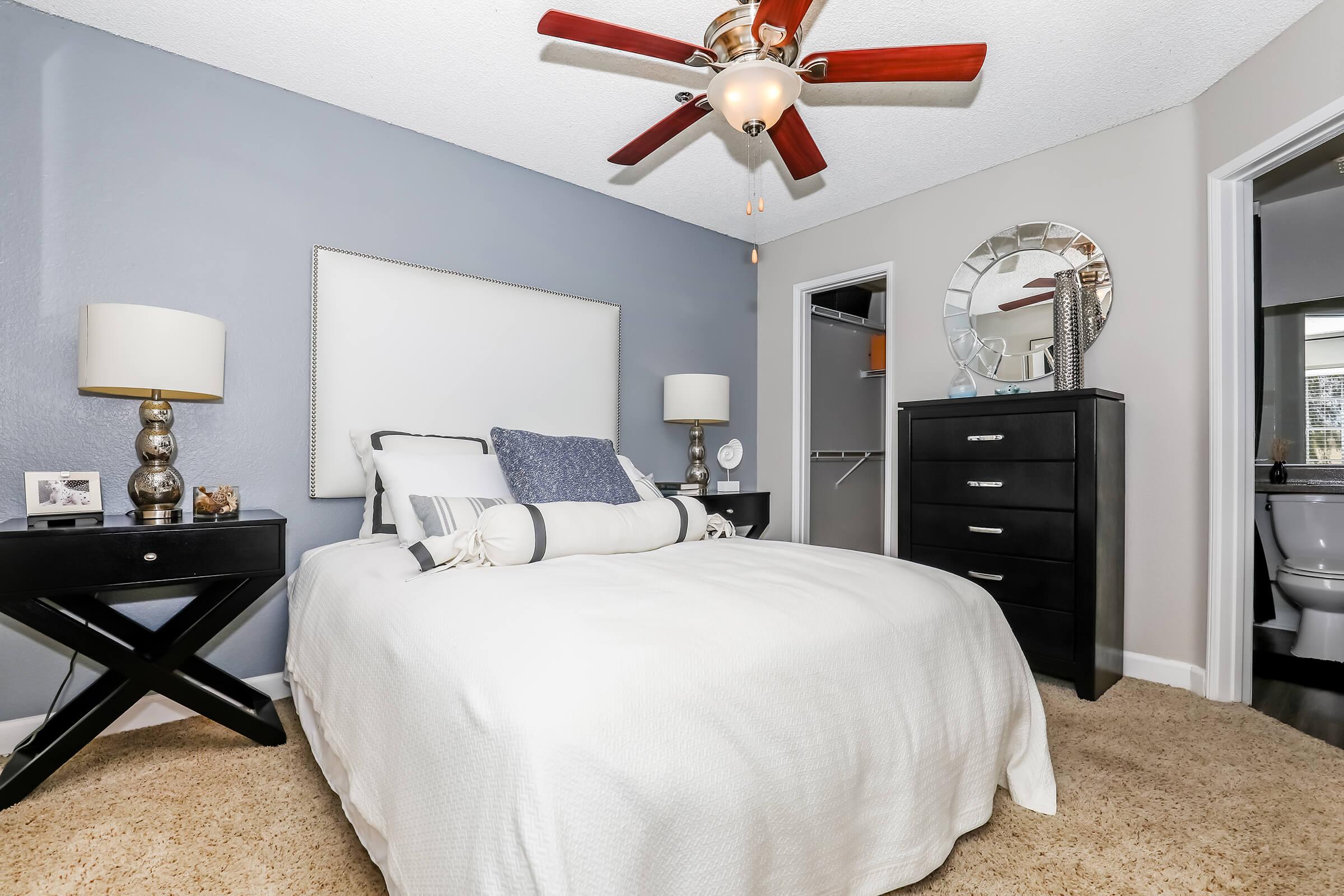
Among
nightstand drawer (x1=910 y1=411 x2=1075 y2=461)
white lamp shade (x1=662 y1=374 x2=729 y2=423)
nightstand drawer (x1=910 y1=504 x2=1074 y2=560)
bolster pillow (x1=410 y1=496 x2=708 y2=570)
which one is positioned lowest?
nightstand drawer (x1=910 y1=504 x2=1074 y2=560)

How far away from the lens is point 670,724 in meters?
1.02

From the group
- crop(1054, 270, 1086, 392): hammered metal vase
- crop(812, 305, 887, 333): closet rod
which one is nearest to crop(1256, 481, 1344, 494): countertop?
crop(1054, 270, 1086, 392): hammered metal vase

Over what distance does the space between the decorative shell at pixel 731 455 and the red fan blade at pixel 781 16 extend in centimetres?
248

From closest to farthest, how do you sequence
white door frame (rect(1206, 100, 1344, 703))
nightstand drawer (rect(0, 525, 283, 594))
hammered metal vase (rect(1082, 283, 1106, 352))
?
nightstand drawer (rect(0, 525, 283, 594))
white door frame (rect(1206, 100, 1344, 703))
hammered metal vase (rect(1082, 283, 1106, 352))

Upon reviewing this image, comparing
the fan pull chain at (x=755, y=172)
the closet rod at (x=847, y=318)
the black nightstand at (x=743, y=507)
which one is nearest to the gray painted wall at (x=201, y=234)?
the fan pull chain at (x=755, y=172)

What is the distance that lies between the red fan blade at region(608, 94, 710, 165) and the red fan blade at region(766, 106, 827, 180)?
0.23 metres

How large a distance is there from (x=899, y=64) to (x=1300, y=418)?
137 inches

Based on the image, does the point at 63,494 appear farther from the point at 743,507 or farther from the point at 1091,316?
the point at 1091,316

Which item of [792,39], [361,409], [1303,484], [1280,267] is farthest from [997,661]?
[1280,267]

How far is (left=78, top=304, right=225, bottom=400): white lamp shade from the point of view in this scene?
196 cm

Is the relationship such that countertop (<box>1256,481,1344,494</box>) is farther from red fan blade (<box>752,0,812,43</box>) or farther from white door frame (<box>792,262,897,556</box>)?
red fan blade (<box>752,0,812,43</box>)

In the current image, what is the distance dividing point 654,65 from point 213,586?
2371 millimetres

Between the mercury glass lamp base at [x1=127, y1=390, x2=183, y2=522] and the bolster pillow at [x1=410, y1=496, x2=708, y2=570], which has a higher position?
the mercury glass lamp base at [x1=127, y1=390, x2=183, y2=522]

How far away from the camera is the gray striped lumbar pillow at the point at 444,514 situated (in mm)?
2066
